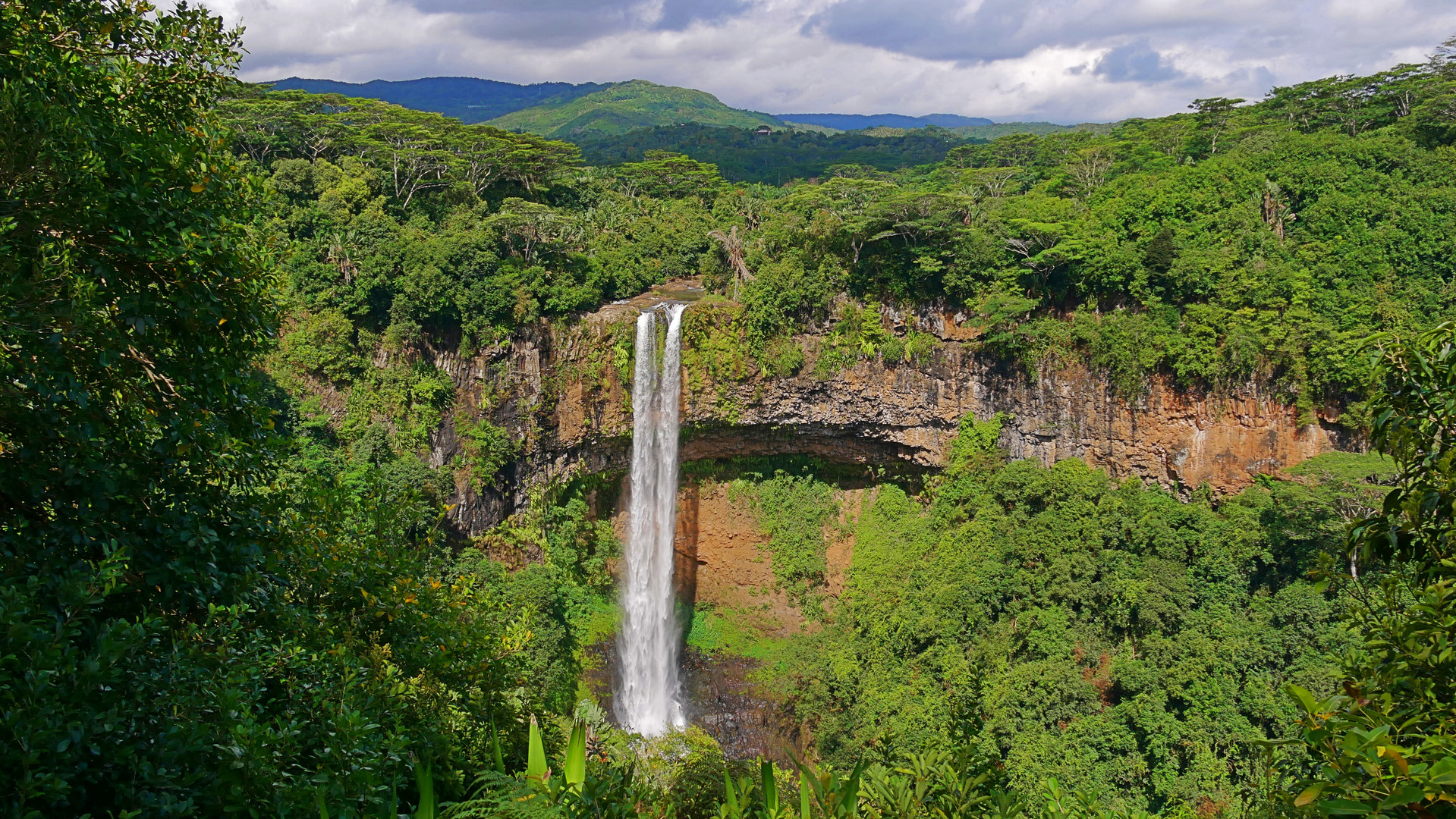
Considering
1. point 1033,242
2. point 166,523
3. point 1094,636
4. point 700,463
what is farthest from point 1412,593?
point 700,463

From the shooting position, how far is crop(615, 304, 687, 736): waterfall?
20.7 metres

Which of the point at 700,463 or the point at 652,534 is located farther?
the point at 700,463

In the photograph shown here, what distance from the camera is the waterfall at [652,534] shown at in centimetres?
2067

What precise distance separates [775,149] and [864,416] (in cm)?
4136

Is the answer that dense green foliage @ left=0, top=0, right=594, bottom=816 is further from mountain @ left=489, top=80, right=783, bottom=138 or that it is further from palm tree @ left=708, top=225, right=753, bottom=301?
mountain @ left=489, top=80, right=783, bottom=138

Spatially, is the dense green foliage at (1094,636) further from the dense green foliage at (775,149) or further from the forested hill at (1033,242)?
the dense green foliage at (775,149)

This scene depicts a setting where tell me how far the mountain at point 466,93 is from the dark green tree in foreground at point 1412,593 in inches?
4684

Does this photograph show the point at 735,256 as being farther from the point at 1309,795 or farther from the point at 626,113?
the point at 626,113

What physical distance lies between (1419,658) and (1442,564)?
0.32m

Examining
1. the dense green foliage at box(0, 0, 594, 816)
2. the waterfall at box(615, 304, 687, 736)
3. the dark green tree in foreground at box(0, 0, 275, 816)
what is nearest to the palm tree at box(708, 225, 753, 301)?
the waterfall at box(615, 304, 687, 736)

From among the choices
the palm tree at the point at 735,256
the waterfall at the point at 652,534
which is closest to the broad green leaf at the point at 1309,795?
the waterfall at the point at 652,534

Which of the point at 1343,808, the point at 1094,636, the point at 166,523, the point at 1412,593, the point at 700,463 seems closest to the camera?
the point at 1343,808

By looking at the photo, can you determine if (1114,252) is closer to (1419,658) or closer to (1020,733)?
(1020,733)

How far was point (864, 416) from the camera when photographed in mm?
22109
